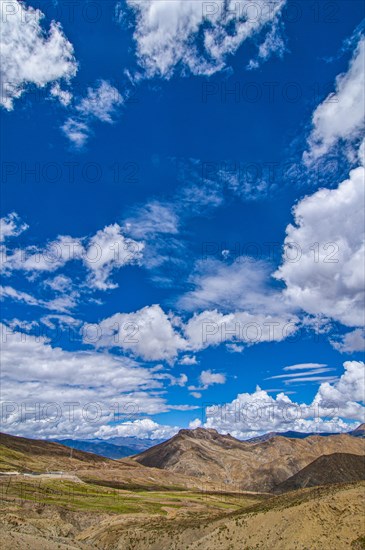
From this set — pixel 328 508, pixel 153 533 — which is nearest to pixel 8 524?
pixel 153 533

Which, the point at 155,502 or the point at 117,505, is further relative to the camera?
the point at 155,502

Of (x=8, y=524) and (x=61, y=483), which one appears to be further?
(x=61, y=483)

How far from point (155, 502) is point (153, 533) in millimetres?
77850

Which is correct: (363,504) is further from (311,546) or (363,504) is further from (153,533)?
(153,533)

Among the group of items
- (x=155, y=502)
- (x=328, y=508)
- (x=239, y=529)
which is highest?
(x=328, y=508)

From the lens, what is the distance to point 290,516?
184 feet

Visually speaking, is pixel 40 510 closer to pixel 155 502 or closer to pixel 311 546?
pixel 155 502

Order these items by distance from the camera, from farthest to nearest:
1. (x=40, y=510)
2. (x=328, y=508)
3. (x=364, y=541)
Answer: (x=40, y=510), (x=328, y=508), (x=364, y=541)

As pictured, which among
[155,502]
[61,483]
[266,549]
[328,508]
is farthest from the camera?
[61,483]

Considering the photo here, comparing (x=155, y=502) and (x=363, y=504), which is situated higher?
(x=363, y=504)

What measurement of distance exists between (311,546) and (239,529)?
13.9m

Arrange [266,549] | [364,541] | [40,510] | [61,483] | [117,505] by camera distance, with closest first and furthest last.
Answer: [364,541], [266,549], [40,510], [117,505], [61,483]

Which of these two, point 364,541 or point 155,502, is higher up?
point 364,541

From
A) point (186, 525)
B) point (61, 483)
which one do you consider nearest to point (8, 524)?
point (186, 525)
